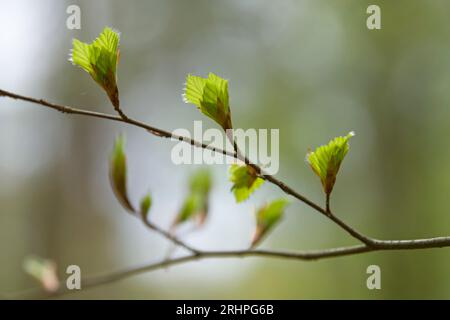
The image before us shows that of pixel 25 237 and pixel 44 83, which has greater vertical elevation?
pixel 44 83

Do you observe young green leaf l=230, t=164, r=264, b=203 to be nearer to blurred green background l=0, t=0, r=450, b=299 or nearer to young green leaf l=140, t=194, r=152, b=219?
young green leaf l=140, t=194, r=152, b=219

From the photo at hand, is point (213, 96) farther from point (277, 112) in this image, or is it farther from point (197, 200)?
point (277, 112)

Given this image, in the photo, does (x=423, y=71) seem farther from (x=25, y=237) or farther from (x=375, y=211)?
(x=25, y=237)

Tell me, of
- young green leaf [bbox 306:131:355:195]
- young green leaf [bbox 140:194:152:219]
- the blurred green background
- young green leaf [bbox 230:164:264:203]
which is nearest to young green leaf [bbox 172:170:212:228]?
young green leaf [bbox 140:194:152:219]

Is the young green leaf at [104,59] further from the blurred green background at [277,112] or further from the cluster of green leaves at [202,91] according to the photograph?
the blurred green background at [277,112]

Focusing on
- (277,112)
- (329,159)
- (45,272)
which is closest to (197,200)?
(45,272)
